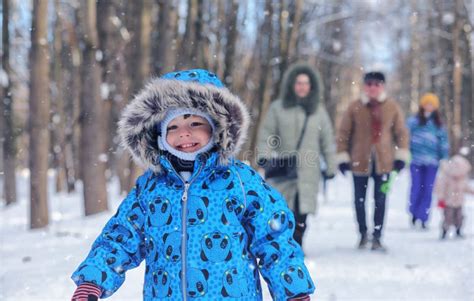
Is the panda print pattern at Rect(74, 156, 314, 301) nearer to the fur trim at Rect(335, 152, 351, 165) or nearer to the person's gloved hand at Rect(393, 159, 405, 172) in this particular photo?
the fur trim at Rect(335, 152, 351, 165)

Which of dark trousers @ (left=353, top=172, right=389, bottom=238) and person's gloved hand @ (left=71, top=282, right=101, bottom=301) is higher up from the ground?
person's gloved hand @ (left=71, top=282, right=101, bottom=301)

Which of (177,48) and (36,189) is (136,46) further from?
(36,189)

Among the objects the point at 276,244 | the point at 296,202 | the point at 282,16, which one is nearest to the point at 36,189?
the point at 296,202

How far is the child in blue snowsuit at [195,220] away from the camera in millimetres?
2709

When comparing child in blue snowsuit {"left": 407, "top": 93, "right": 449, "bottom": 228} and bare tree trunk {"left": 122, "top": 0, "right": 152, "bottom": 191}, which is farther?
bare tree trunk {"left": 122, "top": 0, "right": 152, "bottom": 191}

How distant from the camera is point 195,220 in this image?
9.07 ft

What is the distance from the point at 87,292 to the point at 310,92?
474cm

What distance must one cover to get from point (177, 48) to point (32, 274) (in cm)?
858

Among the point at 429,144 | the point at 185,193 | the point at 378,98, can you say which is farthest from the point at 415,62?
the point at 185,193

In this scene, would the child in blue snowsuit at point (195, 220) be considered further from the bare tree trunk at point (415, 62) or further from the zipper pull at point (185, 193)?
the bare tree trunk at point (415, 62)

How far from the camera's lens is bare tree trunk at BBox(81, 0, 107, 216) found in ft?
37.0

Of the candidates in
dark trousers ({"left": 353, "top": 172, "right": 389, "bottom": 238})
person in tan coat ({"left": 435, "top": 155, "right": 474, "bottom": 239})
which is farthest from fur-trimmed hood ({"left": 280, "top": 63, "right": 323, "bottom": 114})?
person in tan coat ({"left": 435, "top": 155, "right": 474, "bottom": 239})

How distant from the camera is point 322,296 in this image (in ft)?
17.8

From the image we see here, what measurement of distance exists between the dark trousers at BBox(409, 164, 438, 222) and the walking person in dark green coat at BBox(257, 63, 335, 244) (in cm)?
305
